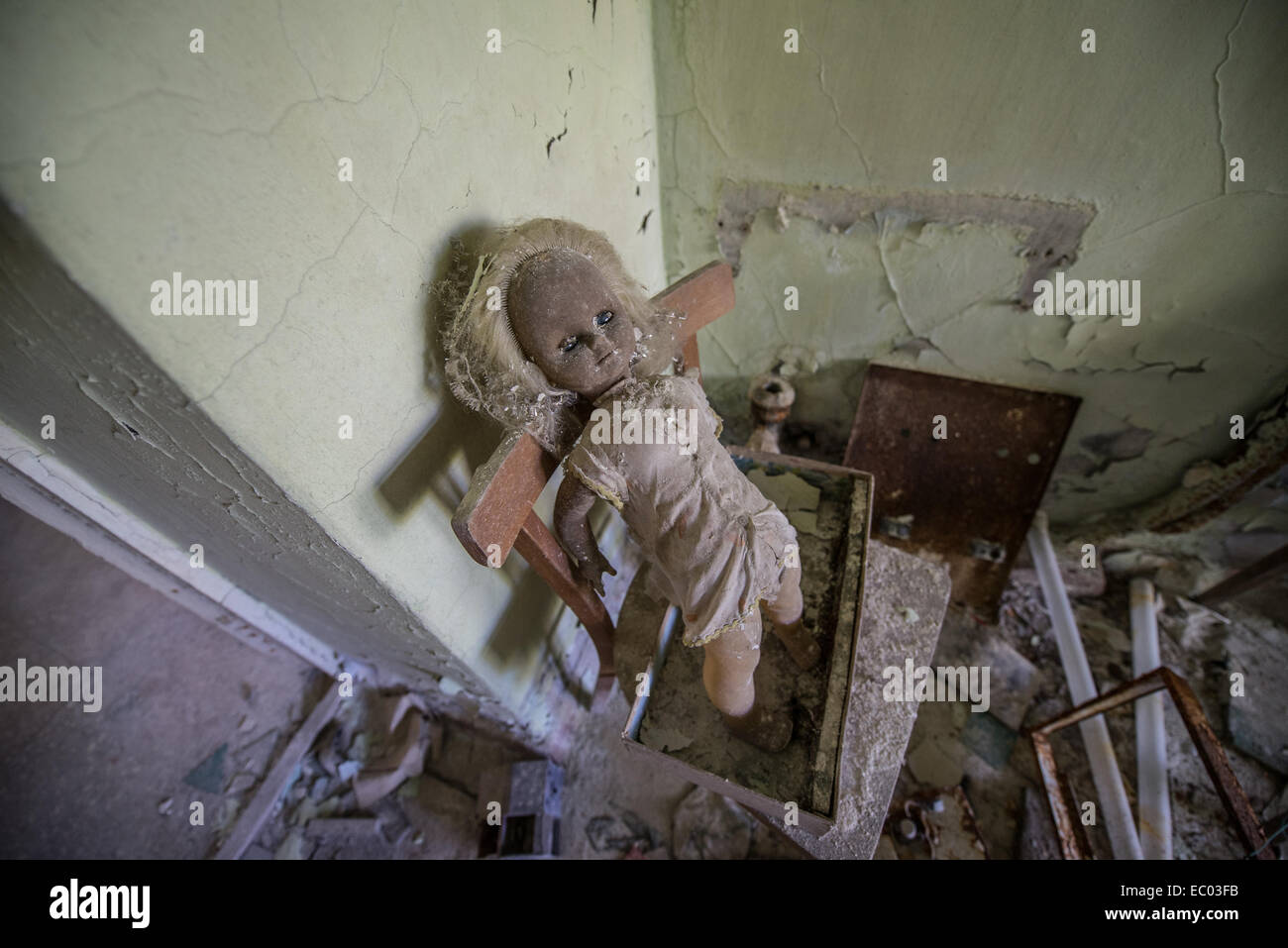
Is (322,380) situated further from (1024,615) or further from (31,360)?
(1024,615)

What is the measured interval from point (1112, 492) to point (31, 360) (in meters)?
3.47

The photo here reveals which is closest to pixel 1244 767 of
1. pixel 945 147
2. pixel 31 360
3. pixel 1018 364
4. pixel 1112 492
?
pixel 1112 492

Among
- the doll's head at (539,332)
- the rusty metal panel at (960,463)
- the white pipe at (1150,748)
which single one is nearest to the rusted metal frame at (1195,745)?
the white pipe at (1150,748)

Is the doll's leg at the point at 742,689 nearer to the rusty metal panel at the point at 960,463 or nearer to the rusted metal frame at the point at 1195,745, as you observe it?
the rusted metal frame at the point at 1195,745

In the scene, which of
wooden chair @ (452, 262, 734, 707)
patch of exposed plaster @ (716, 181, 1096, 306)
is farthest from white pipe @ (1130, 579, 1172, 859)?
wooden chair @ (452, 262, 734, 707)

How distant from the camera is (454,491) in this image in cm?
137

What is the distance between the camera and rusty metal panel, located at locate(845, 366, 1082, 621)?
2281 mm

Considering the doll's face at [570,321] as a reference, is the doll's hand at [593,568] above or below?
below

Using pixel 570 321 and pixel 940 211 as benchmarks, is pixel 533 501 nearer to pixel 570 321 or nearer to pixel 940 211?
pixel 570 321

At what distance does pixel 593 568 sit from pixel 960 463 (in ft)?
6.03

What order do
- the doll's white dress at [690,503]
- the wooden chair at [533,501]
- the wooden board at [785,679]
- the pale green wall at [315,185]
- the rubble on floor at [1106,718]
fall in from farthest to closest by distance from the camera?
1. the rubble on floor at [1106,718]
2. the wooden board at [785,679]
3. the doll's white dress at [690,503]
4. the wooden chair at [533,501]
5. the pale green wall at [315,185]

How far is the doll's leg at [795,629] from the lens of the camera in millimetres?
1619

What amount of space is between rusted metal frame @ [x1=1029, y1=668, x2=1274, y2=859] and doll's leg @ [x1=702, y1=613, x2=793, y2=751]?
3.35 feet

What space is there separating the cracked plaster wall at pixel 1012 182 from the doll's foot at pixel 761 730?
158cm
